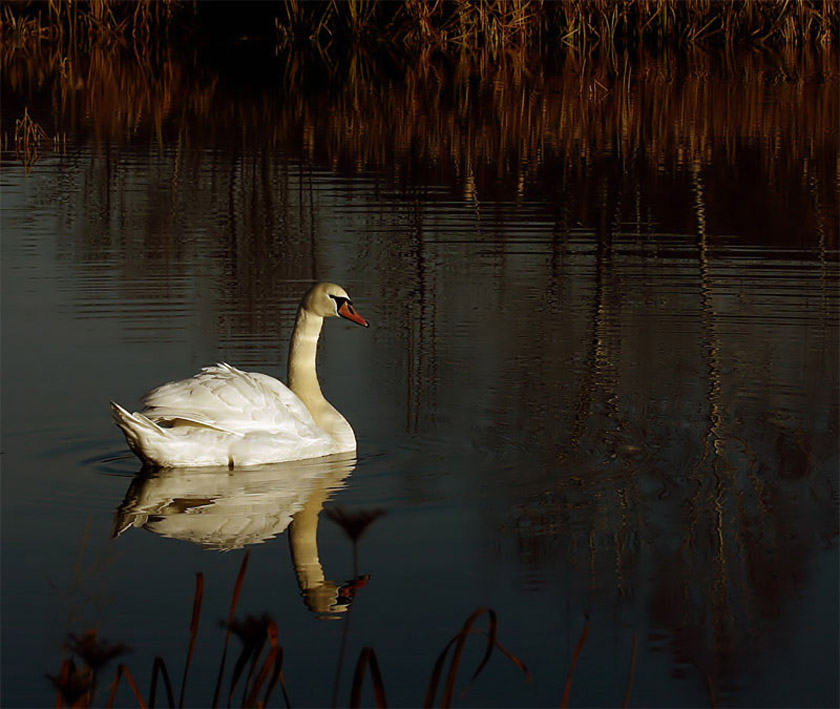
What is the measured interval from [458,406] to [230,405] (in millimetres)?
1644

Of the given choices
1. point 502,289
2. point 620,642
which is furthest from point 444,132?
point 620,642

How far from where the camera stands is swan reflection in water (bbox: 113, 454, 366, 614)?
6.47 m

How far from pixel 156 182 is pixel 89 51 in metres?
15.2

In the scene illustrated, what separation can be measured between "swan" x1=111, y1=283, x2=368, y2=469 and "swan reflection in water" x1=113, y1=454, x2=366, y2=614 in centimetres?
8

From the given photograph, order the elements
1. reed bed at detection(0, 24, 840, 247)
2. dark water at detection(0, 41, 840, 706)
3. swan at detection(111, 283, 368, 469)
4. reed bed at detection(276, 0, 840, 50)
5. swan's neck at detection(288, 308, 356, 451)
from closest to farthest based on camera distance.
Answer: dark water at detection(0, 41, 840, 706) → swan at detection(111, 283, 368, 469) → swan's neck at detection(288, 308, 356, 451) → reed bed at detection(0, 24, 840, 247) → reed bed at detection(276, 0, 840, 50)

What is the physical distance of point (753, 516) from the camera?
23.6 ft

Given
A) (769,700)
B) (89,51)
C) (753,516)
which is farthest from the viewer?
(89,51)

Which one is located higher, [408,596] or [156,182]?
[156,182]

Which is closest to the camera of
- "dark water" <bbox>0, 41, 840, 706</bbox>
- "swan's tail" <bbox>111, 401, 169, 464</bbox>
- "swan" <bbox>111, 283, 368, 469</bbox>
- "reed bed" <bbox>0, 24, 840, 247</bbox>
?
"dark water" <bbox>0, 41, 840, 706</bbox>

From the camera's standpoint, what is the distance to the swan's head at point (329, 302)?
8773 mm

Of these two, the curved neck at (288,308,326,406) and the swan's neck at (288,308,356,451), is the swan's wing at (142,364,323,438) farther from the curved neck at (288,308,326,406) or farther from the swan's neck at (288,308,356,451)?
the curved neck at (288,308,326,406)

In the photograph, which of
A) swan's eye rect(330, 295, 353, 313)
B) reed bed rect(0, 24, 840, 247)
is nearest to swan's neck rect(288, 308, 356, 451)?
swan's eye rect(330, 295, 353, 313)

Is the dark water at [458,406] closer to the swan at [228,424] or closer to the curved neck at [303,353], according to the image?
the swan at [228,424]

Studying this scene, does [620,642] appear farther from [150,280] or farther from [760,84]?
[760,84]
